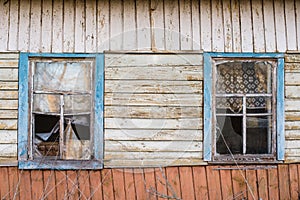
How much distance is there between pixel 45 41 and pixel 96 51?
2.04ft

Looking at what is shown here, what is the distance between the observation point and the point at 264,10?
17.7ft

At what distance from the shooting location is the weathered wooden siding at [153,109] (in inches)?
207

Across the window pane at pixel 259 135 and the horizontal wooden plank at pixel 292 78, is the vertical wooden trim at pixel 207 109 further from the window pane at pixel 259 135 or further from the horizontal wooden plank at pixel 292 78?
the horizontal wooden plank at pixel 292 78

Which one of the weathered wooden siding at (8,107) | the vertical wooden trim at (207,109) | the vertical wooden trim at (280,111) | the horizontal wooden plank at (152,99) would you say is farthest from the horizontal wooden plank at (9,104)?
the vertical wooden trim at (280,111)

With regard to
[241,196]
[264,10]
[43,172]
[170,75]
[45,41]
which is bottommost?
[241,196]

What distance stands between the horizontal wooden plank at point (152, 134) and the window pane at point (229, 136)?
284 millimetres

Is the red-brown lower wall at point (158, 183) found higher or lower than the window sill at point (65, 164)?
lower

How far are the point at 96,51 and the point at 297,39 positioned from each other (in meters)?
2.47

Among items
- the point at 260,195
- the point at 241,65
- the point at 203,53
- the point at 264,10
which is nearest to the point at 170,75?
the point at 203,53

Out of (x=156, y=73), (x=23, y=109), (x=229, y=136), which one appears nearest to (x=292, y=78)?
(x=229, y=136)

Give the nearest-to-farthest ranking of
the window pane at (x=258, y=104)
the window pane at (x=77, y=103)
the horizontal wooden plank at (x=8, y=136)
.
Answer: the horizontal wooden plank at (x=8, y=136) < the window pane at (x=77, y=103) < the window pane at (x=258, y=104)

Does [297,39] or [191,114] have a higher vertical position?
[297,39]

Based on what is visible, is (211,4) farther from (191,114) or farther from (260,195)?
(260,195)

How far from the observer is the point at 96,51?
17.2 ft
